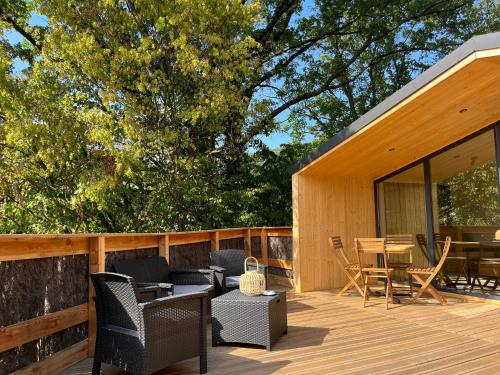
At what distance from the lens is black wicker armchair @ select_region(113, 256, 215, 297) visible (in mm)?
4367

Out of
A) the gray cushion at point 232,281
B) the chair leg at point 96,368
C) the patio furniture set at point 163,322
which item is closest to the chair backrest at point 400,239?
the gray cushion at point 232,281

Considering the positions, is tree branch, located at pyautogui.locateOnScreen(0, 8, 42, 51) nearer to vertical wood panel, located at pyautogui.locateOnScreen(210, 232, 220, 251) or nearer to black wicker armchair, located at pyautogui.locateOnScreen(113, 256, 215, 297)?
vertical wood panel, located at pyautogui.locateOnScreen(210, 232, 220, 251)

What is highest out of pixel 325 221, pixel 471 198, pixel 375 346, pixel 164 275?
pixel 471 198

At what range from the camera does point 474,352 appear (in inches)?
147

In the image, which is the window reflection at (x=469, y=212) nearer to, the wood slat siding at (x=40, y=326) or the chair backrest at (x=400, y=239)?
the chair backrest at (x=400, y=239)

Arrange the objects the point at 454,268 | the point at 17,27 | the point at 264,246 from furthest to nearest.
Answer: the point at 17,27 → the point at 264,246 → the point at 454,268

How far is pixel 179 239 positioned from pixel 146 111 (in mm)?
3308

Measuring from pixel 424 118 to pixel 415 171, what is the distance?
67.4 inches

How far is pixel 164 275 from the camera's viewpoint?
16.5 feet

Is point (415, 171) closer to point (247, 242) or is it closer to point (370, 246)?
point (370, 246)

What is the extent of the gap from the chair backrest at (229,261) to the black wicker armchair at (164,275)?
31.6 inches

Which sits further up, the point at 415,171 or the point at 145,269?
the point at 415,171

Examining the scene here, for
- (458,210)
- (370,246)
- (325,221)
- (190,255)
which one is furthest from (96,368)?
(458,210)

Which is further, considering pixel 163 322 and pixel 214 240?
pixel 214 240
